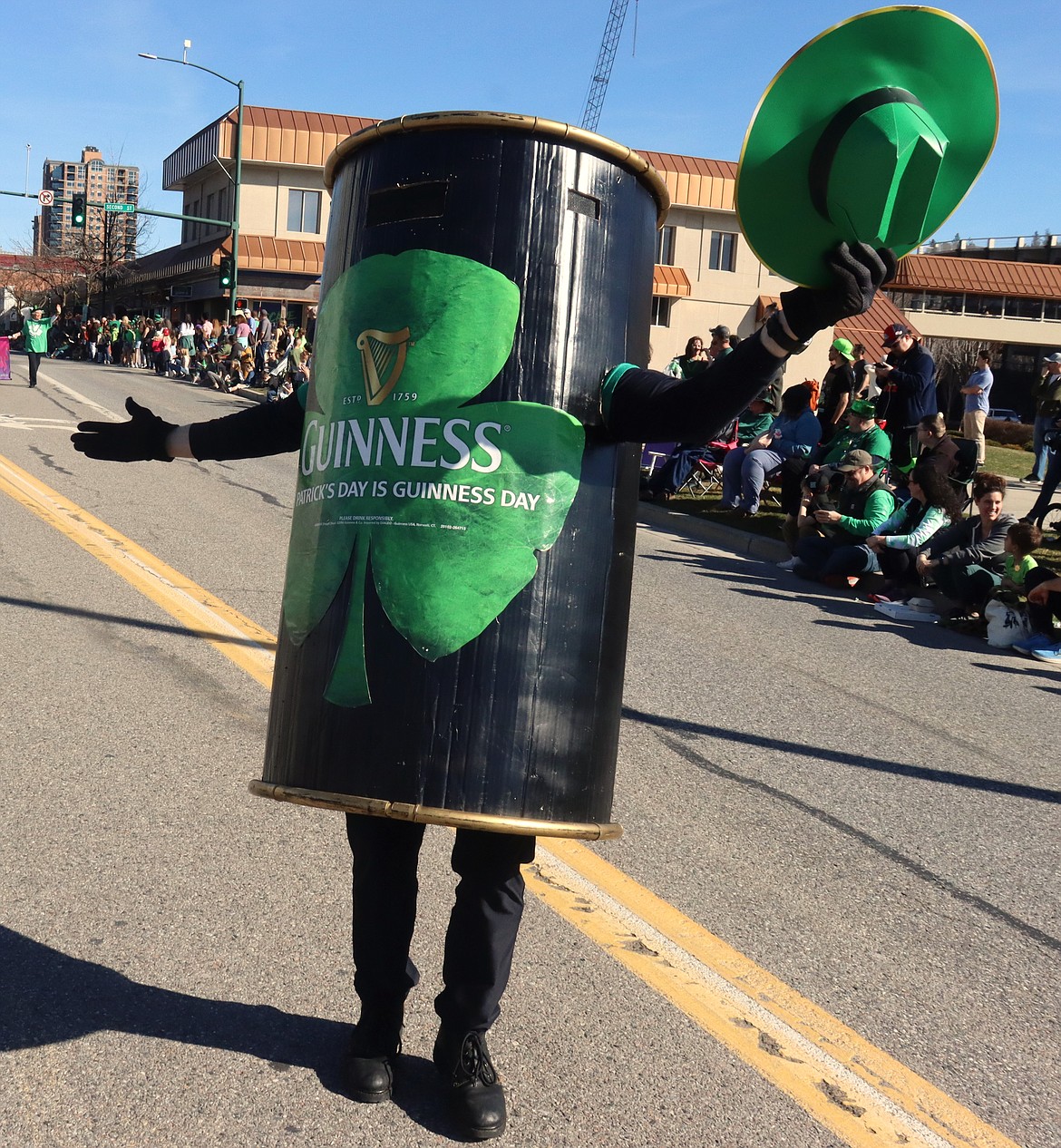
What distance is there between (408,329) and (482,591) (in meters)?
0.54

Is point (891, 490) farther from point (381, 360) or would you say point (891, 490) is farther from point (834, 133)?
point (381, 360)

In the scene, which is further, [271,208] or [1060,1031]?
[271,208]

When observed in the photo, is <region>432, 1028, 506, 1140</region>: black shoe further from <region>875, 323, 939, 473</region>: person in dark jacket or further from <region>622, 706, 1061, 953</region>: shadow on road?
<region>875, 323, 939, 473</region>: person in dark jacket

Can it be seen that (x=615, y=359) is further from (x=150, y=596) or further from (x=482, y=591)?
(x=150, y=596)

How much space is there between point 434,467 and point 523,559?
25 cm

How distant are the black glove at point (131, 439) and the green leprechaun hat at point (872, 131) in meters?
1.65

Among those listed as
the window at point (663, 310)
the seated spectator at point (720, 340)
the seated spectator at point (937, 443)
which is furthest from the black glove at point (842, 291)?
the window at point (663, 310)

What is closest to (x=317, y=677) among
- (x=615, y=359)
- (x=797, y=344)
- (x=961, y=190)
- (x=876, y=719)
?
(x=615, y=359)

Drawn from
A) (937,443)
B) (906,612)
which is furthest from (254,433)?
(937,443)

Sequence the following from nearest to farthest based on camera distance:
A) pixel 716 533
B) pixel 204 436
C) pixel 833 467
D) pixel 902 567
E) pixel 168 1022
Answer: pixel 168 1022, pixel 204 436, pixel 902 567, pixel 833 467, pixel 716 533

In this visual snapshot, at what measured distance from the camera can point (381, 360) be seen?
98.5 inches

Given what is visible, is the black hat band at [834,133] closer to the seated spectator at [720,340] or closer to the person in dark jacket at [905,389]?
the person in dark jacket at [905,389]

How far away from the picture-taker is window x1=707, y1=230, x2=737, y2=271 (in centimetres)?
5153

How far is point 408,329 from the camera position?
247cm
